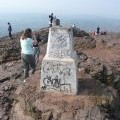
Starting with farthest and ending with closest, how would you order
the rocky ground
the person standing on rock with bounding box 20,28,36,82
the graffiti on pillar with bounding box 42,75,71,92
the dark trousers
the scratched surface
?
the dark trousers → the person standing on rock with bounding box 20,28,36,82 → the graffiti on pillar with bounding box 42,75,71,92 → the scratched surface → the rocky ground

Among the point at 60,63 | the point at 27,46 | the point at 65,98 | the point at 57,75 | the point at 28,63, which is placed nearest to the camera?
the point at 65,98

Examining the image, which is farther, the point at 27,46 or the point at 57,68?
the point at 27,46

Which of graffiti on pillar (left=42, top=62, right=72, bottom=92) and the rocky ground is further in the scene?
graffiti on pillar (left=42, top=62, right=72, bottom=92)

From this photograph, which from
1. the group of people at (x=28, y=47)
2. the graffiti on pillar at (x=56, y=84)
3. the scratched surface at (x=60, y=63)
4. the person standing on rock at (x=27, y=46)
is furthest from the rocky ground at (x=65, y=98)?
the person standing on rock at (x=27, y=46)

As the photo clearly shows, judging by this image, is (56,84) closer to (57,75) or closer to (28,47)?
(57,75)

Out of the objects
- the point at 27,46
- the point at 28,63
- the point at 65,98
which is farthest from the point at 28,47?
the point at 65,98

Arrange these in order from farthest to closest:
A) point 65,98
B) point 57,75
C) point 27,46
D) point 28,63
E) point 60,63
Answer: point 28,63 < point 27,46 < point 57,75 < point 60,63 < point 65,98

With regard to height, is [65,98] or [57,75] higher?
[57,75]

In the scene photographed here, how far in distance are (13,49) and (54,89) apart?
9.02 metres

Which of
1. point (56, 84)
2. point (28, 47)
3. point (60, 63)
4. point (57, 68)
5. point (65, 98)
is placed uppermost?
point (28, 47)

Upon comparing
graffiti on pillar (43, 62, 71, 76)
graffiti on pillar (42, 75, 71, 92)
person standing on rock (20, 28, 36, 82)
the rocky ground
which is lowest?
the rocky ground

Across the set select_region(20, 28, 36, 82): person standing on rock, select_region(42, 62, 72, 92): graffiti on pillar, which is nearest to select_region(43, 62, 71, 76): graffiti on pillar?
select_region(42, 62, 72, 92): graffiti on pillar

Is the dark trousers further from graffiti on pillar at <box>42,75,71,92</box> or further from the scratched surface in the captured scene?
graffiti on pillar at <box>42,75,71,92</box>

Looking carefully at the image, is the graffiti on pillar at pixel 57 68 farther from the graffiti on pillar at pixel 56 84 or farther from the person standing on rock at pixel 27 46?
the person standing on rock at pixel 27 46
